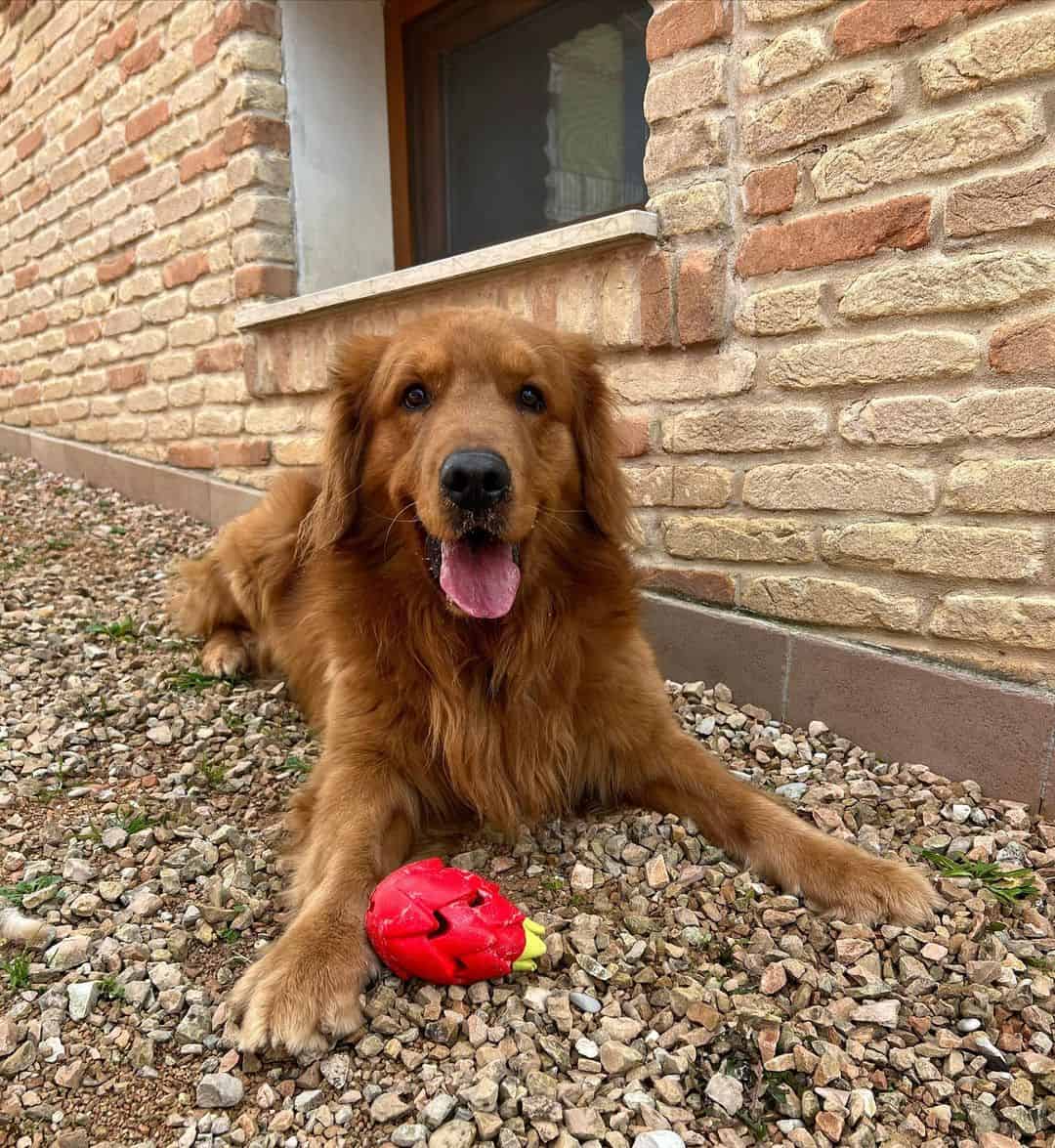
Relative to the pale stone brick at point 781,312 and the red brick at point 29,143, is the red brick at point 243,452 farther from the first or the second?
the red brick at point 29,143

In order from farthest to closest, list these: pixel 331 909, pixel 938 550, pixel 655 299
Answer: pixel 655 299
pixel 938 550
pixel 331 909

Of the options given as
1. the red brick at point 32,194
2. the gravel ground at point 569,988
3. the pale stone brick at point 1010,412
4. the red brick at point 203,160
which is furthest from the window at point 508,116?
the red brick at point 32,194

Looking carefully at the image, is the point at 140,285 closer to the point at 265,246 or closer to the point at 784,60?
the point at 265,246

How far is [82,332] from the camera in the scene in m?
6.71

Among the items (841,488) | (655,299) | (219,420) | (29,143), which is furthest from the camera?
(29,143)

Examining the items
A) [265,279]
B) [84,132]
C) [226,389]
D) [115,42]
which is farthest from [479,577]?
[84,132]

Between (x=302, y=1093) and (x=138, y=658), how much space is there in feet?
8.21

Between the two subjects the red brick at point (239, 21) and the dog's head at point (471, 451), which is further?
the red brick at point (239, 21)

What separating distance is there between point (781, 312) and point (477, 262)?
4.53ft

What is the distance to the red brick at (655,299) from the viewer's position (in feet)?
9.75

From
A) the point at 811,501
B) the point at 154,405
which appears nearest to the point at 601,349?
the point at 811,501

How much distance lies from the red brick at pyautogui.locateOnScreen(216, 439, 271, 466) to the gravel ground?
2.62 m

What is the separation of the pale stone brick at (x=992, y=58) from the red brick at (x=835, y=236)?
29 cm

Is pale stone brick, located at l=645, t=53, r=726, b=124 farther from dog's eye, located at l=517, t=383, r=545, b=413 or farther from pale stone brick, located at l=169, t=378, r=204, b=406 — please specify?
pale stone brick, located at l=169, t=378, r=204, b=406
